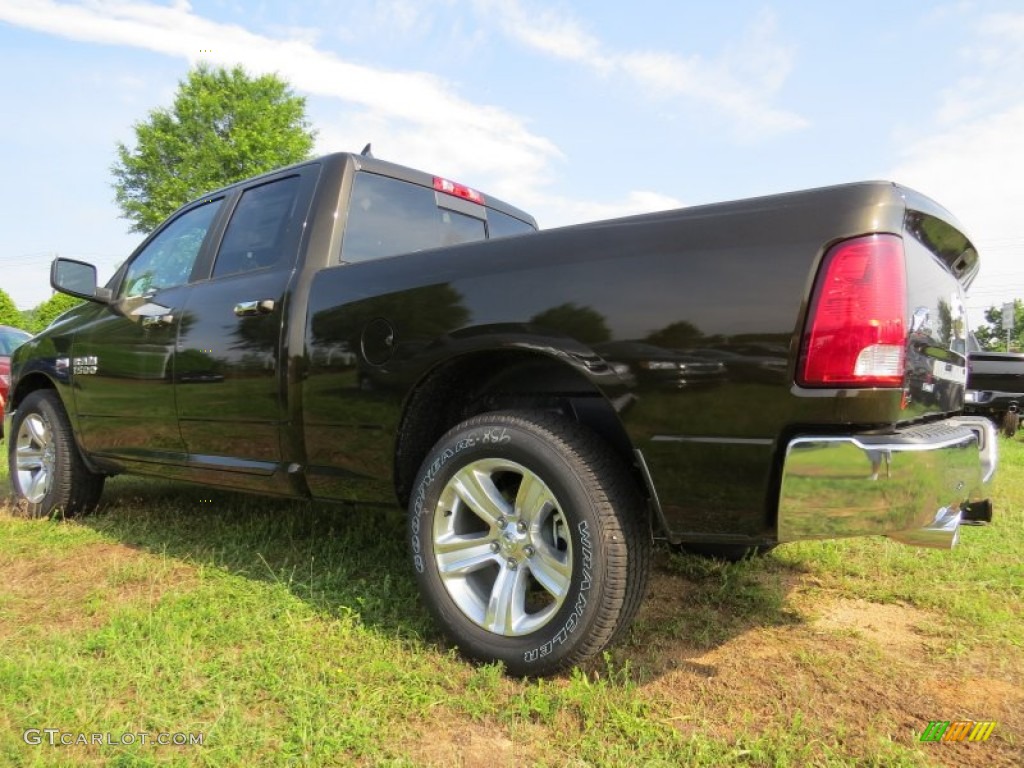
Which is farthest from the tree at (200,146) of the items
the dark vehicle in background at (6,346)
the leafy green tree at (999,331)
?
the leafy green tree at (999,331)

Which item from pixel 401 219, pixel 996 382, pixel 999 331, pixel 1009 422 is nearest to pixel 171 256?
pixel 401 219

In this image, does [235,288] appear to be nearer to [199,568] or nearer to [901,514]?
[199,568]

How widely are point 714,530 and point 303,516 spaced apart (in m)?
2.75

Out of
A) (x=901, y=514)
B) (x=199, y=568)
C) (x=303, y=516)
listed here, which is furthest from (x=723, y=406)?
(x=303, y=516)

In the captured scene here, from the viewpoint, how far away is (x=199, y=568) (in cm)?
312

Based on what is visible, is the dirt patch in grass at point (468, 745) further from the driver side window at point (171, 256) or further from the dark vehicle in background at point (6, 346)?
the dark vehicle in background at point (6, 346)

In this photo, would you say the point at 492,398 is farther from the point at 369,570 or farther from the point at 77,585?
the point at 77,585

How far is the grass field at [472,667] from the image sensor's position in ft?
5.84

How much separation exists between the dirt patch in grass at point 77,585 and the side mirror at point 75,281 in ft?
4.61

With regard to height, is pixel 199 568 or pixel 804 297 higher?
pixel 804 297

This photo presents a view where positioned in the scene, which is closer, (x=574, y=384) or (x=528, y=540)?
(x=528, y=540)

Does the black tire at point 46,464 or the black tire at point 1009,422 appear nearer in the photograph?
the black tire at point 46,464

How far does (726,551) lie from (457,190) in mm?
2257

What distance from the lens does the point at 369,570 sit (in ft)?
10.2
